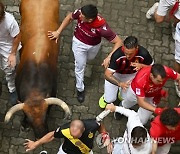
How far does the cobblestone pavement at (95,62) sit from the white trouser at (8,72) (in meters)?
0.33

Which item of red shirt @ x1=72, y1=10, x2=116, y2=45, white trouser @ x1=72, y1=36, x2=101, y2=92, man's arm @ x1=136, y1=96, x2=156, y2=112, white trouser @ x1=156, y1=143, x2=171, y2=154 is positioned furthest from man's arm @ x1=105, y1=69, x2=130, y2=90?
white trouser @ x1=156, y1=143, x2=171, y2=154

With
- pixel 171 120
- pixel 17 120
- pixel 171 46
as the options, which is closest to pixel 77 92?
pixel 17 120

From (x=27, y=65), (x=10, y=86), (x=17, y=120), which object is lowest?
(x=17, y=120)

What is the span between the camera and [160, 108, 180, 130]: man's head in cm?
656

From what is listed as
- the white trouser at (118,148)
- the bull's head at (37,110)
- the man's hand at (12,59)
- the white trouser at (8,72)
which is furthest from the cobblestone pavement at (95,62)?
the man's hand at (12,59)

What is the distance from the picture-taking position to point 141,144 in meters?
6.50

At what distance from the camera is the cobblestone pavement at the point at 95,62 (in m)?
8.53

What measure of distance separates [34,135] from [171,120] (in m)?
2.75

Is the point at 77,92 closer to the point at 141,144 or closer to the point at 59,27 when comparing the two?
the point at 59,27

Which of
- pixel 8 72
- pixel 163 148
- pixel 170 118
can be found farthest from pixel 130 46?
pixel 8 72

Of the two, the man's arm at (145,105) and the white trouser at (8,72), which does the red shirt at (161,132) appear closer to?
the man's arm at (145,105)

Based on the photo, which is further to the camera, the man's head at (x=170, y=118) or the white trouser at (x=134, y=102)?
the white trouser at (x=134, y=102)

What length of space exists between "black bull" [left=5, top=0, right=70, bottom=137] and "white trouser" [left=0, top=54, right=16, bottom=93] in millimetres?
174

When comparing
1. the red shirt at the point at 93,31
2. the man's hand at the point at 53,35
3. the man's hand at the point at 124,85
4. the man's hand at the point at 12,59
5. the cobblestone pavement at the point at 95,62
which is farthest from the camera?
the cobblestone pavement at the point at 95,62
